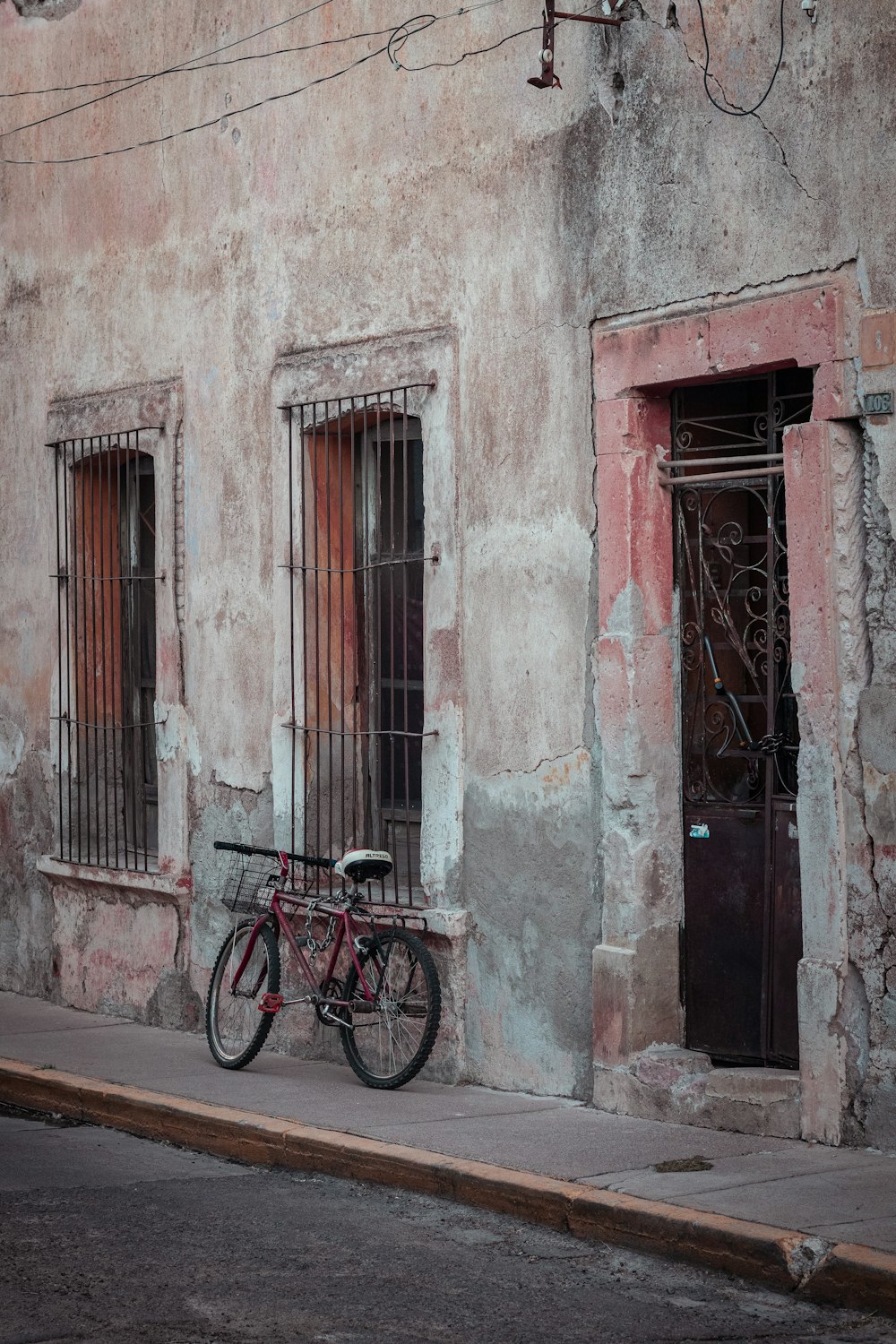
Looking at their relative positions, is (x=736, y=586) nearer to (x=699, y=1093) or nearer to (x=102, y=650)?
(x=699, y=1093)

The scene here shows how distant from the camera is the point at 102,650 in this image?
11.3m

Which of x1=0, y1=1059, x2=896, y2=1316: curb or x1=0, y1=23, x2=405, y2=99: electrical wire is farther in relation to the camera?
x1=0, y1=23, x2=405, y2=99: electrical wire

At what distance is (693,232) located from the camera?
7707 mm

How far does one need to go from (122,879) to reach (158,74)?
445 cm

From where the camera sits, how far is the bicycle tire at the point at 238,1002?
9.19 meters

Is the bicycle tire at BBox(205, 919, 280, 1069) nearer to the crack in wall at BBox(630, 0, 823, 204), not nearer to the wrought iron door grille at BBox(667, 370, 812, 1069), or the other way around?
the wrought iron door grille at BBox(667, 370, 812, 1069)

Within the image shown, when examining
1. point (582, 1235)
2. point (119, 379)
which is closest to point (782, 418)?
point (582, 1235)

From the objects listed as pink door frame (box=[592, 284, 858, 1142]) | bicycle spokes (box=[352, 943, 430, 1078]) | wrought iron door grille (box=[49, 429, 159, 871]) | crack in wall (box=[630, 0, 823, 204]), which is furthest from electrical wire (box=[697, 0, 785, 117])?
wrought iron door grille (box=[49, 429, 159, 871])

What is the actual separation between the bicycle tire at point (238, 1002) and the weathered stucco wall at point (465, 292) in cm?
78

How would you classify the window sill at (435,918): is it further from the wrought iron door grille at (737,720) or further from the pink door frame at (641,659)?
the wrought iron door grille at (737,720)

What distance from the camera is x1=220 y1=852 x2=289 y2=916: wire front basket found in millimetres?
9375

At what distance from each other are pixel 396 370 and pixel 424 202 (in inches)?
30.8

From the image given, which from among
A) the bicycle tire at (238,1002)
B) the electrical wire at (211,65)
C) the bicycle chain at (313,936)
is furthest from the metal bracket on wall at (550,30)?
the bicycle tire at (238,1002)

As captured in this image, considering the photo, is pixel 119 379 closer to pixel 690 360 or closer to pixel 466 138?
pixel 466 138
